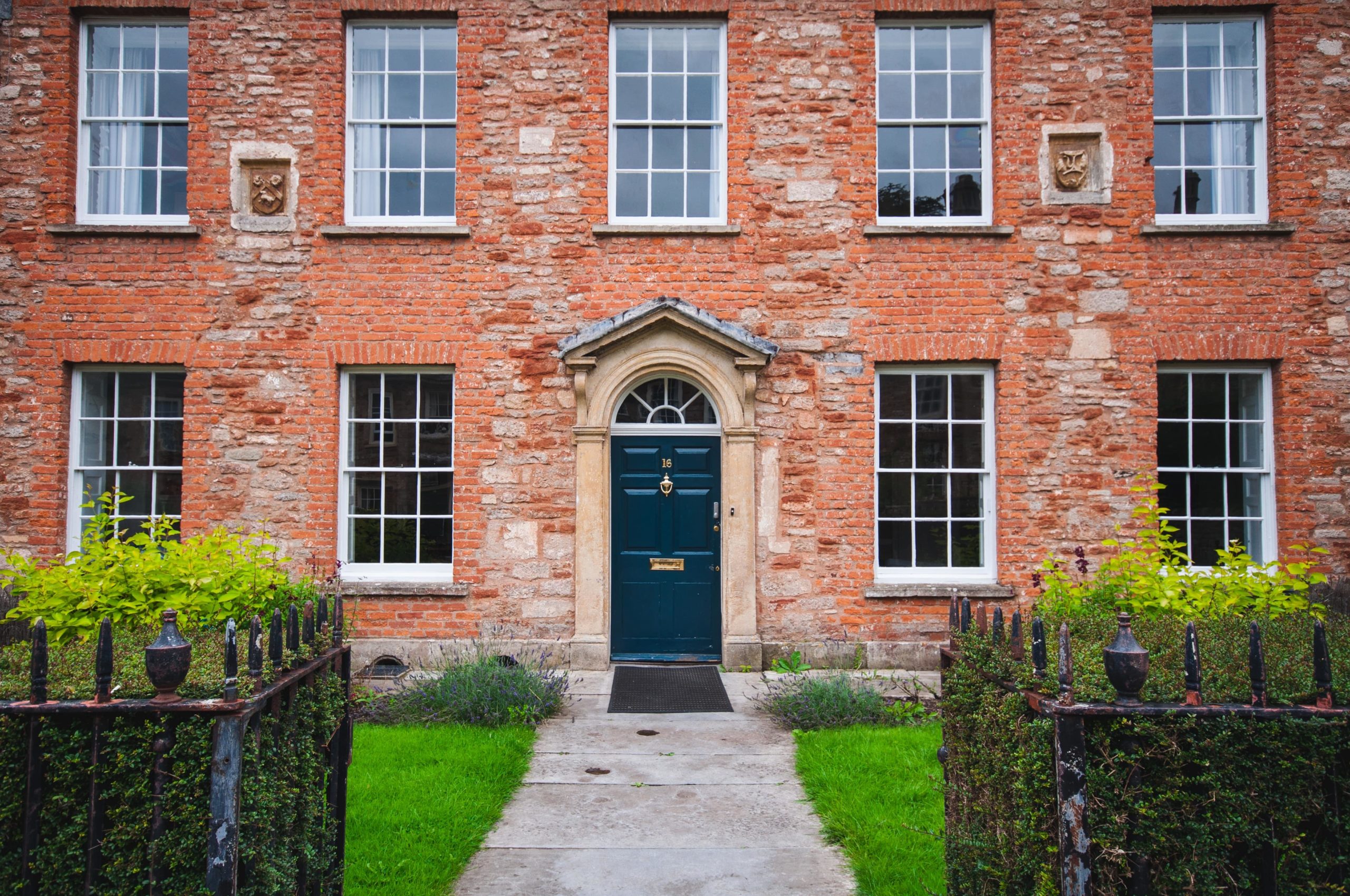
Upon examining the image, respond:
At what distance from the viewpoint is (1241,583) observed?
22.9 feet

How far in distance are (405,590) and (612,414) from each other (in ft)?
8.85

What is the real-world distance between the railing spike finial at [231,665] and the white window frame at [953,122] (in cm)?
787

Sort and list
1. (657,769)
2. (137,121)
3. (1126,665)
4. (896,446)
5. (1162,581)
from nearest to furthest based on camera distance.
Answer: (1126,665) < (657,769) < (1162,581) < (896,446) < (137,121)

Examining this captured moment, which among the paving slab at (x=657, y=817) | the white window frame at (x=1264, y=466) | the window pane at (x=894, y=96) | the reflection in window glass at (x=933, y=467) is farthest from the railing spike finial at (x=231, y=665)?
the white window frame at (x=1264, y=466)

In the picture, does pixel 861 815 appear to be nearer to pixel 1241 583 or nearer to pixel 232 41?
pixel 1241 583

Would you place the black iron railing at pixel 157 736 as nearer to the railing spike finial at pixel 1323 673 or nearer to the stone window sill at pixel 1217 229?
the railing spike finial at pixel 1323 673

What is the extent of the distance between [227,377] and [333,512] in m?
1.73

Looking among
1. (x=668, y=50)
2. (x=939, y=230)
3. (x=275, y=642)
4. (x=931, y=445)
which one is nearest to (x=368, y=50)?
(x=668, y=50)

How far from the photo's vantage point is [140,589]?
6129 mm

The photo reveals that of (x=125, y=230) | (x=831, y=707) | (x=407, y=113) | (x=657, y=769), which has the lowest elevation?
(x=657, y=769)

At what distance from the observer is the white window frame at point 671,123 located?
30.2ft

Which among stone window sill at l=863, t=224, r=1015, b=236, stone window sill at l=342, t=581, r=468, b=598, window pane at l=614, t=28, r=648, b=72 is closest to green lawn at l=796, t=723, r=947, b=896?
stone window sill at l=342, t=581, r=468, b=598

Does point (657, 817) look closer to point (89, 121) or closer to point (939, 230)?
point (939, 230)

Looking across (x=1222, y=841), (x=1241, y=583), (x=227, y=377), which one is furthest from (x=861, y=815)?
(x=227, y=377)
